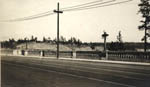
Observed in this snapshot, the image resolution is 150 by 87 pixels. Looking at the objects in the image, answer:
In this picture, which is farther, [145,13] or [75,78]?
[145,13]

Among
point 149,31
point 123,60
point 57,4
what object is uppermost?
point 57,4

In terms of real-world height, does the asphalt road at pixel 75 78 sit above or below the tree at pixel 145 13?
below

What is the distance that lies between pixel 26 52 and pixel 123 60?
29977mm

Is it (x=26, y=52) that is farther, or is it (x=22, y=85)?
(x=26, y=52)

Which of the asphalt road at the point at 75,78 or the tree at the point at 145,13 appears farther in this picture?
the tree at the point at 145,13

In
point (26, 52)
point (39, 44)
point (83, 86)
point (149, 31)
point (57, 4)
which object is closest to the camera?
point (83, 86)

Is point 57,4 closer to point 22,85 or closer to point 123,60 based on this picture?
point 123,60

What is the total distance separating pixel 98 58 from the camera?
3397cm

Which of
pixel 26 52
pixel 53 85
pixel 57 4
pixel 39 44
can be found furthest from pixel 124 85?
pixel 39 44

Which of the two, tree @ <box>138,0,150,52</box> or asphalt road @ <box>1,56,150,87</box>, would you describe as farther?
tree @ <box>138,0,150,52</box>

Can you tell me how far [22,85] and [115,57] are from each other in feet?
69.0

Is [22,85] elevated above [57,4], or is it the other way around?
[57,4]

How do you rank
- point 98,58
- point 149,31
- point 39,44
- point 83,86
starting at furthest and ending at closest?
1. point 39,44
2. point 149,31
3. point 98,58
4. point 83,86

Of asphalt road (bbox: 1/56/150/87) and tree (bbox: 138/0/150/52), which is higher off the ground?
tree (bbox: 138/0/150/52)
